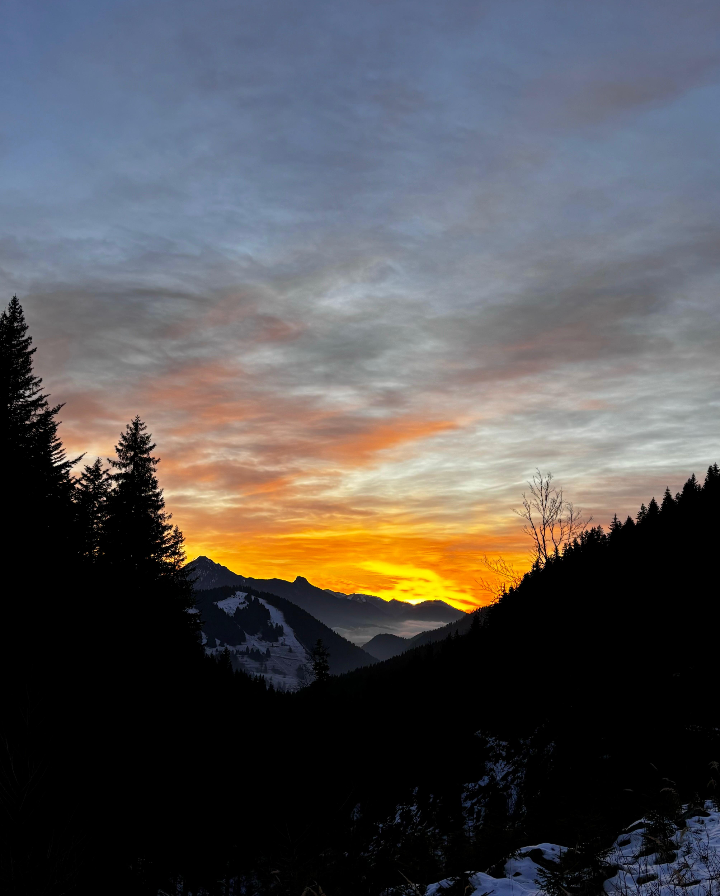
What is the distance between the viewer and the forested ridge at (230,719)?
1862 cm

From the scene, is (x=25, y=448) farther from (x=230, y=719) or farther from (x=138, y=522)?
(x=230, y=719)

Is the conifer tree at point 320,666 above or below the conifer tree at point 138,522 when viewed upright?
below

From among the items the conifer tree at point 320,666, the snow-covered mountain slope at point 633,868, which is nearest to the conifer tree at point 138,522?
the snow-covered mountain slope at point 633,868

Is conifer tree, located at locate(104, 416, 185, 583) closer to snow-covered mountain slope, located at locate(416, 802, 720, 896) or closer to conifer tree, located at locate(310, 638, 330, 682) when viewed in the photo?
snow-covered mountain slope, located at locate(416, 802, 720, 896)

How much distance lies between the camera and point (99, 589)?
2948cm

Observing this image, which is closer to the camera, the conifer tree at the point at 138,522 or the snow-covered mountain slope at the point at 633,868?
the snow-covered mountain slope at the point at 633,868

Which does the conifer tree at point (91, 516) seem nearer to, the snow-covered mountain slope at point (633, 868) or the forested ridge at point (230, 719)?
the forested ridge at point (230, 719)

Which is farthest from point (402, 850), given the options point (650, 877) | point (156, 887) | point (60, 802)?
point (156, 887)

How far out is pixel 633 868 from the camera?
22.5ft

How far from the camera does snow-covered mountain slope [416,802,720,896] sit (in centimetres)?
604

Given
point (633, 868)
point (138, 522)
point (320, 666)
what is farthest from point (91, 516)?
point (320, 666)

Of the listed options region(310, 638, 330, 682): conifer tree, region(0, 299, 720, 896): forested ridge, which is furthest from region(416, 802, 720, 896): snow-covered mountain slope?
region(310, 638, 330, 682): conifer tree

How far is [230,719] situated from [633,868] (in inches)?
1697

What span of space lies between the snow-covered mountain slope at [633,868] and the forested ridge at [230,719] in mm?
2082
